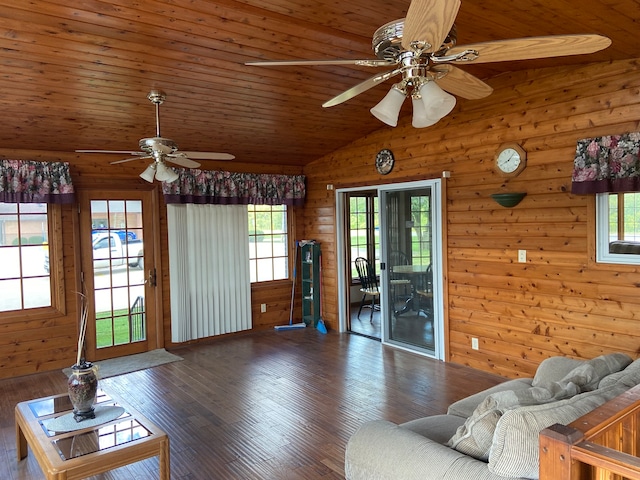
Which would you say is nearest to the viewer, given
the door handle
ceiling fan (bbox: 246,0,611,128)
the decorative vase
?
ceiling fan (bbox: 246,0,611,128)

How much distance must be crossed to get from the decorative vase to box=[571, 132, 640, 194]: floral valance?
146 inches

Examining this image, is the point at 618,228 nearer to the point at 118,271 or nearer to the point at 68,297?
the point at 118,271

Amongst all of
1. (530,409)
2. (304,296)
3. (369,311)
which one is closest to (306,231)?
(304,296)

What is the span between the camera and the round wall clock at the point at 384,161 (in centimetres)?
567

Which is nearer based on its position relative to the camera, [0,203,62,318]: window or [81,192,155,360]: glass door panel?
[0,203,62,318]: window

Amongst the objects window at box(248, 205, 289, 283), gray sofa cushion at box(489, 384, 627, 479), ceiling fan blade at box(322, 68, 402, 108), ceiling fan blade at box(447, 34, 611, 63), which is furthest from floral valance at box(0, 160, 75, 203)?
gray sofa cushion at box(489, 384, 627, 479)

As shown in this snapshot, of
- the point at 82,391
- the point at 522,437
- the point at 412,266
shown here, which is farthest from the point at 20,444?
the point at 412,266

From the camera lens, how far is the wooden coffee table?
2.32 m

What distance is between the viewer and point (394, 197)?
5.73 m

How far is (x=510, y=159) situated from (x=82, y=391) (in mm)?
3844

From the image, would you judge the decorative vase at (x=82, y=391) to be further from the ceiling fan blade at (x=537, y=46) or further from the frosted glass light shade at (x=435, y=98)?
the ceiling fan blade at (x=537, y=46)

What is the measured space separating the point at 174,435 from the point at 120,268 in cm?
268

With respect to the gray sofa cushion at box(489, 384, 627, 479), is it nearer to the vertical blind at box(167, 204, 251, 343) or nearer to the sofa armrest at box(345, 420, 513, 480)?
the sofa armrest at box(345, 420, 513, 480)

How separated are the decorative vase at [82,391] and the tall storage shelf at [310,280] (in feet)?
13.8
